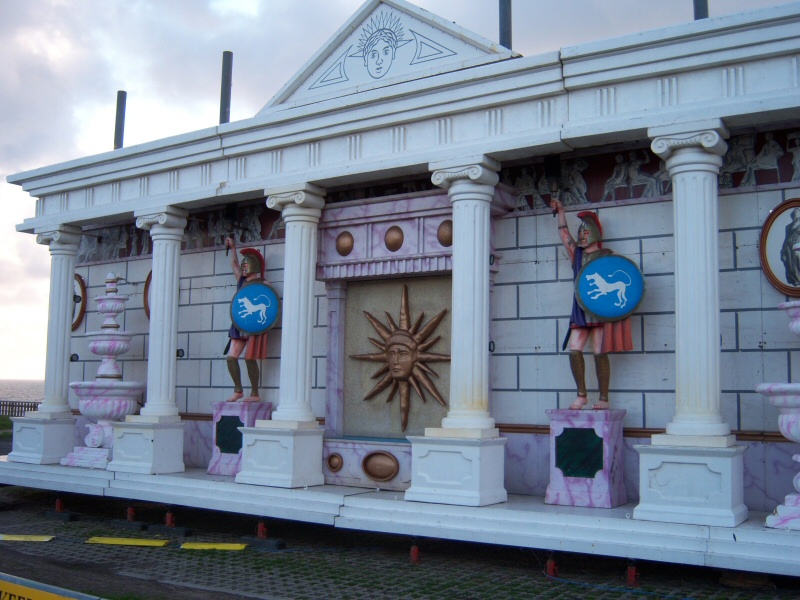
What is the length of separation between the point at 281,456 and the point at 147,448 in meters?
2.82

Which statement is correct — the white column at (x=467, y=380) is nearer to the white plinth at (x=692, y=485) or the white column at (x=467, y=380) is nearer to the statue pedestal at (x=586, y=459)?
the statue pedestal at (x=586, y=459)

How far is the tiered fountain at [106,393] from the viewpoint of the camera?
15000 millimetres

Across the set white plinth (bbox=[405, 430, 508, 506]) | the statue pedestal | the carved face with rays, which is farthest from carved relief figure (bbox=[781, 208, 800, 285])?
the carved face with rays

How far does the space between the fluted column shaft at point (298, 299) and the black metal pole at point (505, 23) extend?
11.2 ft

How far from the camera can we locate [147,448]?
46.0 feet

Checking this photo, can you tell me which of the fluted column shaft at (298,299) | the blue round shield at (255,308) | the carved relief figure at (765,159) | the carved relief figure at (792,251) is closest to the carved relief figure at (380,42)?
the fluted column shaft at (298,299)

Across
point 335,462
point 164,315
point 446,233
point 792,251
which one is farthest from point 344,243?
point 792,251

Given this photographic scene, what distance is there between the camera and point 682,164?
32.6 feet

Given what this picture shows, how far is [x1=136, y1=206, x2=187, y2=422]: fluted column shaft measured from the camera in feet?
47.3

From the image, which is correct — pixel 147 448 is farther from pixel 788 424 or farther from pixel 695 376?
pixel 788 424

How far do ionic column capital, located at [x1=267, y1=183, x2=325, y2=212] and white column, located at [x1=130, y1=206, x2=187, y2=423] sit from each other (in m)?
2.41

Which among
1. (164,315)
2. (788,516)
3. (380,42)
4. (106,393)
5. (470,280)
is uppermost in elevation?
(380,42)

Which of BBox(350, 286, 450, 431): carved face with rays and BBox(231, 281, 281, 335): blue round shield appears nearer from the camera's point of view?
BBox(350, 286, 450, 431): carved face with rays

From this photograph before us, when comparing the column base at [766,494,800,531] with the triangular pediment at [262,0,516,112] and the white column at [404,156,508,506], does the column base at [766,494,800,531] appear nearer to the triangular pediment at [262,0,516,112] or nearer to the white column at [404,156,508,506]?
the white column at [404,156,508,506]
